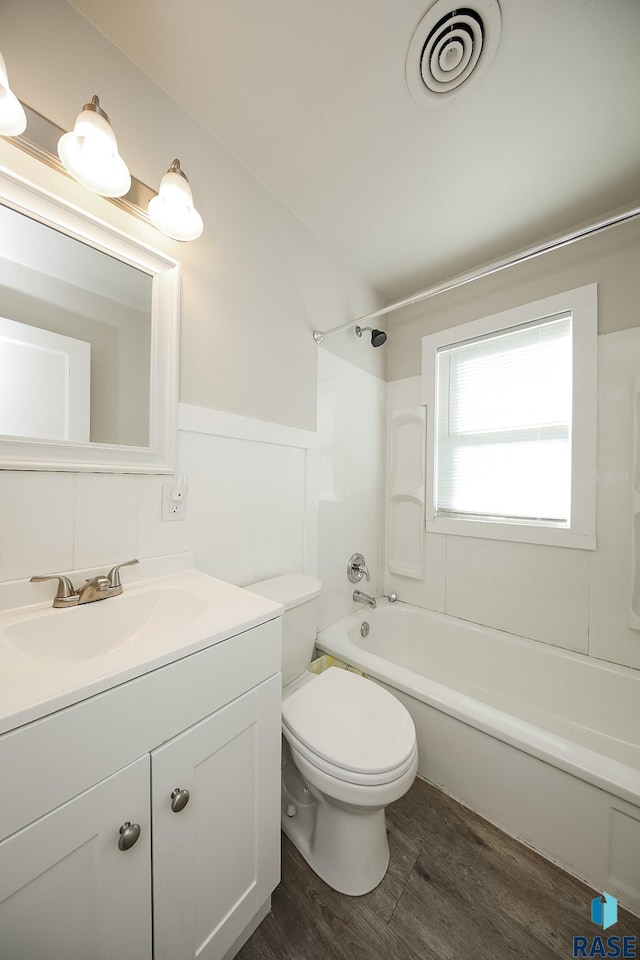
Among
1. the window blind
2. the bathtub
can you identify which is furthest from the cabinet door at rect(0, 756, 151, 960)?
the window blind

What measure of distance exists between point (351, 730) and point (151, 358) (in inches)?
51.3

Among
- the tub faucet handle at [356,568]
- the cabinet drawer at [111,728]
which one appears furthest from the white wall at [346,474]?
the cabinet drawer at [111,728]

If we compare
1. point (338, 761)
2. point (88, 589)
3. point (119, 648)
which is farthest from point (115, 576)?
point (338, 761)

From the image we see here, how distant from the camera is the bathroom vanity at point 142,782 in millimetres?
467

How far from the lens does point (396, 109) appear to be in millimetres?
1087

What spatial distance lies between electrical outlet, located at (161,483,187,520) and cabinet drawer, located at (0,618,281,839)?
507mm

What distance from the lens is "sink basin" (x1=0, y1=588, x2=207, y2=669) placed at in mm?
723

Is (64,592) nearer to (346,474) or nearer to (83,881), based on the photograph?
(83,881)

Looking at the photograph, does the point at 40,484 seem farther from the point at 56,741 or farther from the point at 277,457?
the point at 277,457

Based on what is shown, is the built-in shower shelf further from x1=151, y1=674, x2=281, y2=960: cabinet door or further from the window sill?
x1=151, y1=674, x2=281, y2=960: cabinet door

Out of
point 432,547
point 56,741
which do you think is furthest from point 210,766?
point 432,547

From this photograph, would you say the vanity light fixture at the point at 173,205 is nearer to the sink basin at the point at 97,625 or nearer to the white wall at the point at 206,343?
the white wall at the point at 206,343

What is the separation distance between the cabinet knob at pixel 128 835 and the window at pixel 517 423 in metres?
1.75
